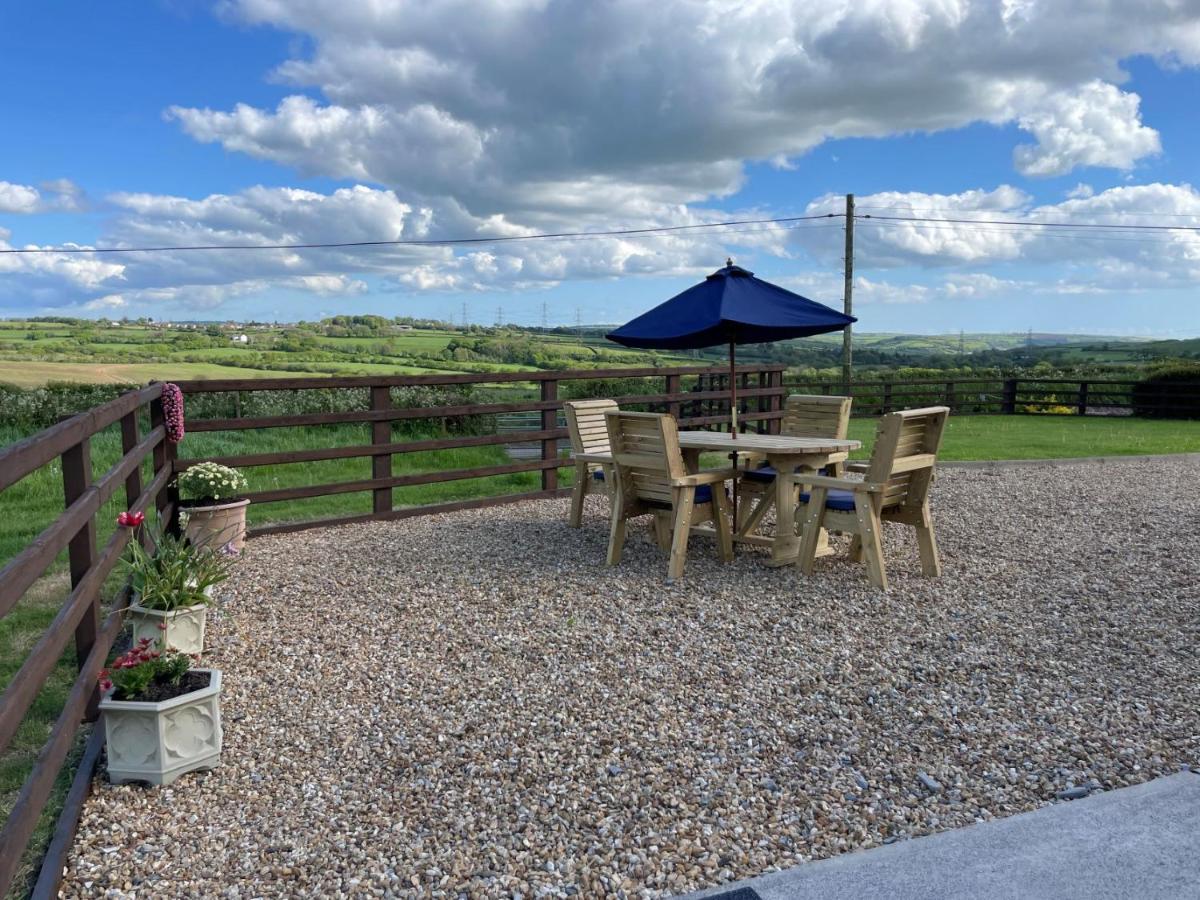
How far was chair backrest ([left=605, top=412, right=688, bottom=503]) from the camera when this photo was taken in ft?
A: 18.0

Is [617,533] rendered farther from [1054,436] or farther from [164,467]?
[1054,436]

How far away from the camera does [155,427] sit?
5.84 metres

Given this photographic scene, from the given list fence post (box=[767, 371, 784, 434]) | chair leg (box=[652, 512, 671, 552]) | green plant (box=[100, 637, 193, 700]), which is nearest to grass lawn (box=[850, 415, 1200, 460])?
fence post (box=[767, 371, 784, 434])

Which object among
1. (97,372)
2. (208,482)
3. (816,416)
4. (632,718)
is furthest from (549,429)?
(97,372)

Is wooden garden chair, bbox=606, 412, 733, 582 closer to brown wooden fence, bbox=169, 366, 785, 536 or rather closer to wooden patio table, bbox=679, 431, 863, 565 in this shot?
wooden patio table, bbox=679, 431, 863, 565

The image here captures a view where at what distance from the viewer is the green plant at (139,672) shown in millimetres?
2959

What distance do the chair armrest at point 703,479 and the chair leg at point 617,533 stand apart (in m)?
0.43

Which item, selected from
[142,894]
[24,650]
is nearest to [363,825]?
[142,894]

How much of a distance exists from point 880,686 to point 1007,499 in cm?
504

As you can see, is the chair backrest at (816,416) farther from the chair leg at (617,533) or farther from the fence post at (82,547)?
the fence post at (82,547)

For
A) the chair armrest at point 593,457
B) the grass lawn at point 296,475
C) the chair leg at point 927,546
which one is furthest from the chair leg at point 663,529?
the grass lawn at point 296,475

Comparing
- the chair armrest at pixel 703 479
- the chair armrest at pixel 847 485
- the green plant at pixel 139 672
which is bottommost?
the green plant at pixel 139 672

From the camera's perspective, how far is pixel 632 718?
10.9ft

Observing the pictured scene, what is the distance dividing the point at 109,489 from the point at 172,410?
Answer: 8.87 feet
